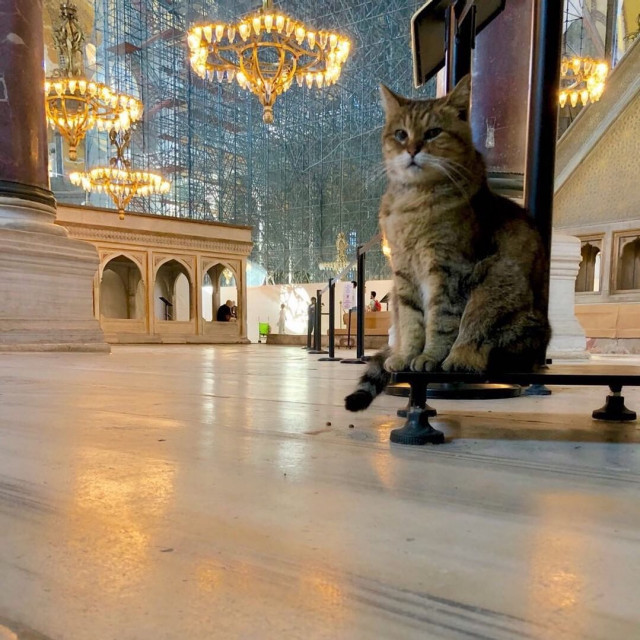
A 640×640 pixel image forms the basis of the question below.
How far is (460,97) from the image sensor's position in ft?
4.13

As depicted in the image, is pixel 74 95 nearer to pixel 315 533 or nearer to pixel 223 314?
pixel 223 314

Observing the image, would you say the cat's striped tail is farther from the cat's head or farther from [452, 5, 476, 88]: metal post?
[452, 5, 476, 88]: metal post

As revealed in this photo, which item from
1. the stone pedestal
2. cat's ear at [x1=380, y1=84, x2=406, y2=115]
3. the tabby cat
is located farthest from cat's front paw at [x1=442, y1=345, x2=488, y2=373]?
the stone pedestal

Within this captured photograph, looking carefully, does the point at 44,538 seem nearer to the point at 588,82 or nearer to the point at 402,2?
the point at 588,82

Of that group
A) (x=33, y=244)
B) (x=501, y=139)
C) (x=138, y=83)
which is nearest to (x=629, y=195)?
(x=501, y=139)

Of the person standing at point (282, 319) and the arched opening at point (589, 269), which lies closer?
the arched opening at point (589, 269)

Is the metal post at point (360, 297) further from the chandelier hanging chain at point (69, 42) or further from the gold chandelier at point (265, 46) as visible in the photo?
the chandelier hanging chain at point (69, 42)

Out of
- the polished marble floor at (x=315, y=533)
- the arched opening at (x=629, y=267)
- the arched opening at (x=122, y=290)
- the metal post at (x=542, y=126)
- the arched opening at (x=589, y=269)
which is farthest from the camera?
the arched opening at (x=122, y=290)

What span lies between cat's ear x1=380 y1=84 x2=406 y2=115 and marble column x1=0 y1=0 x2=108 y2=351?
11.5 ft

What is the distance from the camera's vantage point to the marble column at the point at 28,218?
3.92 meters

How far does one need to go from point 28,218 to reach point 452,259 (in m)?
3.92

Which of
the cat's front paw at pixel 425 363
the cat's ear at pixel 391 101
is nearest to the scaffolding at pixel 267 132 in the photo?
the cat's ear at pixel 391 101

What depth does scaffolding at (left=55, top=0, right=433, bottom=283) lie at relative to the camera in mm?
15938

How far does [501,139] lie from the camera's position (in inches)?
106
